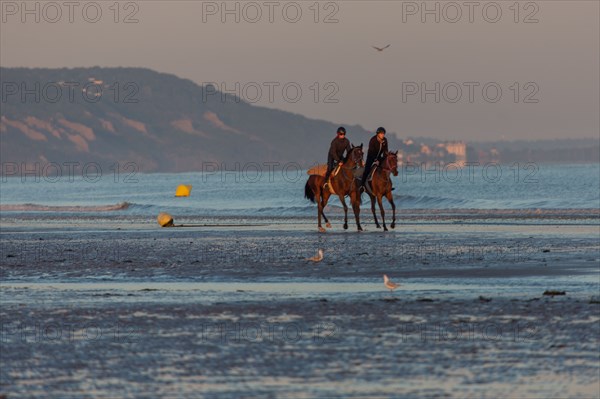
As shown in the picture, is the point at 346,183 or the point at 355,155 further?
the point at 346,183

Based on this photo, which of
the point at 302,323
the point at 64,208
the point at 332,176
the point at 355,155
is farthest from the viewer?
the point at 64,208

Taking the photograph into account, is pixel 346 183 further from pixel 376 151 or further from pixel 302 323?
pixel 302 323

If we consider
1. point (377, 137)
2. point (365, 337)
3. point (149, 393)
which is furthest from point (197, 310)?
point (377, 137)

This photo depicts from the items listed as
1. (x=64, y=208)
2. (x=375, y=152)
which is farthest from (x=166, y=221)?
(x=64, y=208)

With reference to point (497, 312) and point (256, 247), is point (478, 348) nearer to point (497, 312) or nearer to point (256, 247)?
point (497, 312)

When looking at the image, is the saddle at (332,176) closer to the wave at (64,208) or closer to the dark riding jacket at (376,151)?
the dark riding jacket at (376,151)

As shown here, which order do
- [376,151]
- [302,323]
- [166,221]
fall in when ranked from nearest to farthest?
[302,323], [376,151], [166,221]

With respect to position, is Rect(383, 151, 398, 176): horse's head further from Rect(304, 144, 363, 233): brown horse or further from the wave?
the wave

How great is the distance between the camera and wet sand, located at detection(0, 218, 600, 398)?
10.3 metres

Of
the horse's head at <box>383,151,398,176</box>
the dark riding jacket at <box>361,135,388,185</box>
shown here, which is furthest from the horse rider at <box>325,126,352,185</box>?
the horse's head at <box>383,151,398,176</box>

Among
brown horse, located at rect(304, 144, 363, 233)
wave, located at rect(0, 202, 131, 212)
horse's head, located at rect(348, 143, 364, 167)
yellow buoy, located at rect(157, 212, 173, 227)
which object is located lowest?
yellow buoy, located at rect(157, 212, 173, 227)

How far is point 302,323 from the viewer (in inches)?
545

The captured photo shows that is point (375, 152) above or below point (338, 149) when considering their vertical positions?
below

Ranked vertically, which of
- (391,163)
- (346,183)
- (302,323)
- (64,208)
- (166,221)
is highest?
(391,163)
